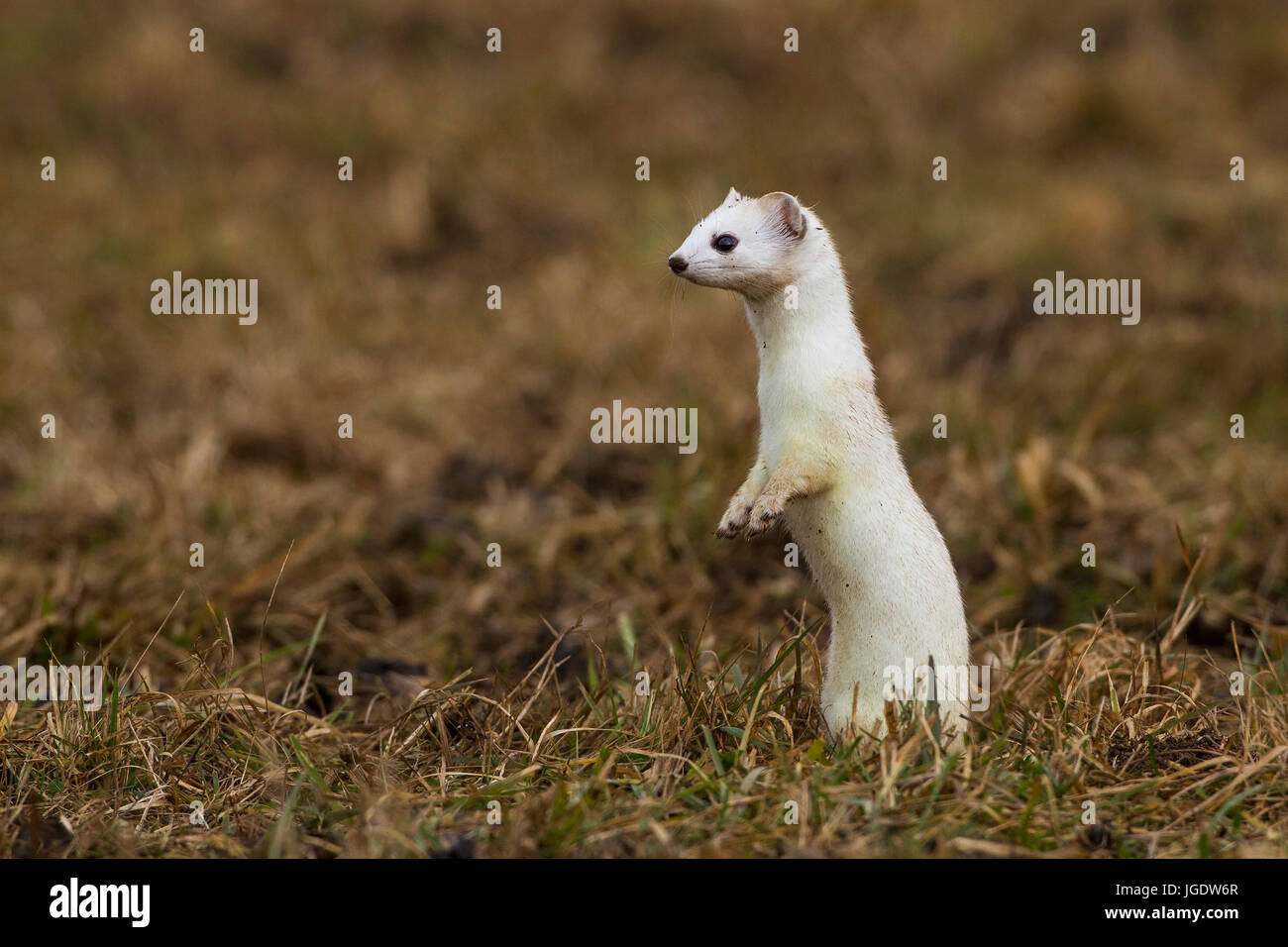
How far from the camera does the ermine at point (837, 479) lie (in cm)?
340

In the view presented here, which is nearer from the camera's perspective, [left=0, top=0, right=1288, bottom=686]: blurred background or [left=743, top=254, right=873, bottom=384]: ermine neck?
[left=743, top=254, right=873, bottom=384]: ermine neck

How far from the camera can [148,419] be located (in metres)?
7.38

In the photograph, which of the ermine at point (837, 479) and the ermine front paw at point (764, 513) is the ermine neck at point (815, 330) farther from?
the ermine front paw at point (764, 513)

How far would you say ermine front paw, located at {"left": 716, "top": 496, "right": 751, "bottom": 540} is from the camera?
3271 mm

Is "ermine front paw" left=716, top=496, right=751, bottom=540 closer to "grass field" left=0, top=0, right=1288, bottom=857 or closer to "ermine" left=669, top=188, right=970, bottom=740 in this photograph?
"ermine" left=669, top=188, right=970, bottom=740

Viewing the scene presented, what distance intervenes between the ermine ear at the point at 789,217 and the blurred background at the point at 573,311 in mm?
1107

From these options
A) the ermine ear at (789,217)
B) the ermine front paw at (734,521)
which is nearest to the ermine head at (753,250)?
the ermine ear at (789,217)

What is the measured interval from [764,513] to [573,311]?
5434 mm

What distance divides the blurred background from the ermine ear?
1.11 m

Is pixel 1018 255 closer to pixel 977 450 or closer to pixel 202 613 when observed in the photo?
pixel 977 450

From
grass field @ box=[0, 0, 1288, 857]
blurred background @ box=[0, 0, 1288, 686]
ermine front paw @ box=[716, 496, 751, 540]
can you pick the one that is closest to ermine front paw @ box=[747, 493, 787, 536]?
ermine front paw @ box=[716, 496, 751, 540]

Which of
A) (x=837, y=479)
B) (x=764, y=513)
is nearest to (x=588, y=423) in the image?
(x=837, y=479)

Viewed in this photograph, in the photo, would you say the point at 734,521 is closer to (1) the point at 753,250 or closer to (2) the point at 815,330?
(2) the point at 815,330
